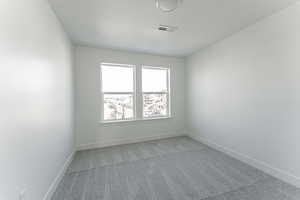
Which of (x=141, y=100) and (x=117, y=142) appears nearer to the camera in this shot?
(x=117, y=142)

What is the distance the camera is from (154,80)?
4113 mm

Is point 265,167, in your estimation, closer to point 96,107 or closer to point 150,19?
point 150,19

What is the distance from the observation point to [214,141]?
3.29 meters

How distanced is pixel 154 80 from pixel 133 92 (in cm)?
79

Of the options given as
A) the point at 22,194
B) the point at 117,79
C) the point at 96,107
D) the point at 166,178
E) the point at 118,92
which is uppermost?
the point at 117,79

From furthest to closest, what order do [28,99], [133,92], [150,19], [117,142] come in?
[133,92], [117,142], [150,19], [28,99]

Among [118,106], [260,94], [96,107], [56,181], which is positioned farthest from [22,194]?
[260,94]

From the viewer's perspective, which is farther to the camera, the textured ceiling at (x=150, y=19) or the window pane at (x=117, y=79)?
the window pane at (x=117, y=79)

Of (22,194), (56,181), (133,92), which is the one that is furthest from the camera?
(133,92)

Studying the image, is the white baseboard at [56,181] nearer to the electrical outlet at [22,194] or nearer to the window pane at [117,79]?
the electrical outlet at [22,194]

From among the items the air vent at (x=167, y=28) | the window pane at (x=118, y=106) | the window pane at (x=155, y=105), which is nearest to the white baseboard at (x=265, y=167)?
the window pane at (x=155, y=105)

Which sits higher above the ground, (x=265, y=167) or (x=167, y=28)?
(x=167, y=28)

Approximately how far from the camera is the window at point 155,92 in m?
3.98

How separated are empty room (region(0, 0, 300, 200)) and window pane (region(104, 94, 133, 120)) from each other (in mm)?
28
